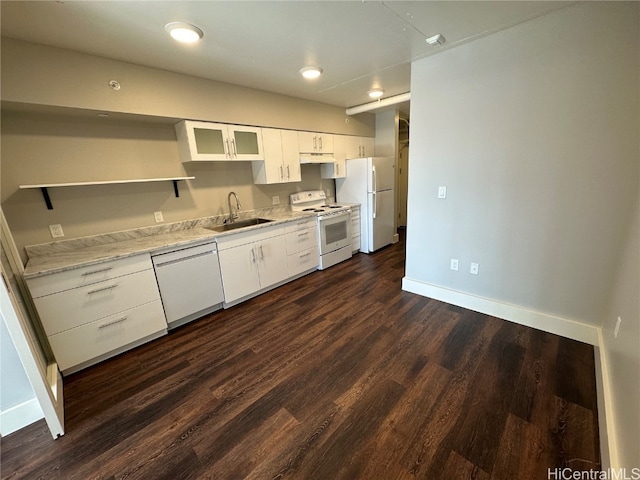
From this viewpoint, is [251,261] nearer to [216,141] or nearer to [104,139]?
[216,141]

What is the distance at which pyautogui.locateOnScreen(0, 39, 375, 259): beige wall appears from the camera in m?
1.97

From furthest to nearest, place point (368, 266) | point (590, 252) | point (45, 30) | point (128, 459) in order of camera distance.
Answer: point (368, 266)
point (590, 252)
point (45, 30)
point (128, 459)

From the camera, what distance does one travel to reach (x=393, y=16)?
181cm

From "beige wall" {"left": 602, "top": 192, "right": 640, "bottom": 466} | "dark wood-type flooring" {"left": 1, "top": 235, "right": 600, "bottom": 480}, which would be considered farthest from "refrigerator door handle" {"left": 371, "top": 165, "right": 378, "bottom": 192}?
"beige wall" {"left": 602, "top": 192, "right": 640, "bottom": 466}

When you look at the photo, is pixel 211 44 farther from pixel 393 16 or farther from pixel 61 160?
pixel 61 160

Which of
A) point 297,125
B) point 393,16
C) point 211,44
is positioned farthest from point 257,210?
point 393,16

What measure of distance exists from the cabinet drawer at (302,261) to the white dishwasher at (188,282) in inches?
38.5

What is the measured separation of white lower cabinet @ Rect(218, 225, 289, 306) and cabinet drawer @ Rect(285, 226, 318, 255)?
10 cm

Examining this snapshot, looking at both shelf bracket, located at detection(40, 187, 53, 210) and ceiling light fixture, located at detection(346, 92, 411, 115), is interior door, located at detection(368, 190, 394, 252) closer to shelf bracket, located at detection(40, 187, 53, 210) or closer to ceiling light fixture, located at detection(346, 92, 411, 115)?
ceiling light fixture, located at detection(346, 92, 411, 115)

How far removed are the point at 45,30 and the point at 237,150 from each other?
1.62 metres

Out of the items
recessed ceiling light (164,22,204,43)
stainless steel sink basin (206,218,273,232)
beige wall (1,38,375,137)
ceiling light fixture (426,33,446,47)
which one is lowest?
stainless steel sink basin (206,218,273,232)

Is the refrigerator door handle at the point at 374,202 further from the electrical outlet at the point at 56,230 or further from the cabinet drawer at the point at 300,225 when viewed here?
the electrical outlet at the point at 56,230

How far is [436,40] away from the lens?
2119mm

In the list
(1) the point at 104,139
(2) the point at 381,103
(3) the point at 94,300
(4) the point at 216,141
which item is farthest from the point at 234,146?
(2) the point at 381,103
